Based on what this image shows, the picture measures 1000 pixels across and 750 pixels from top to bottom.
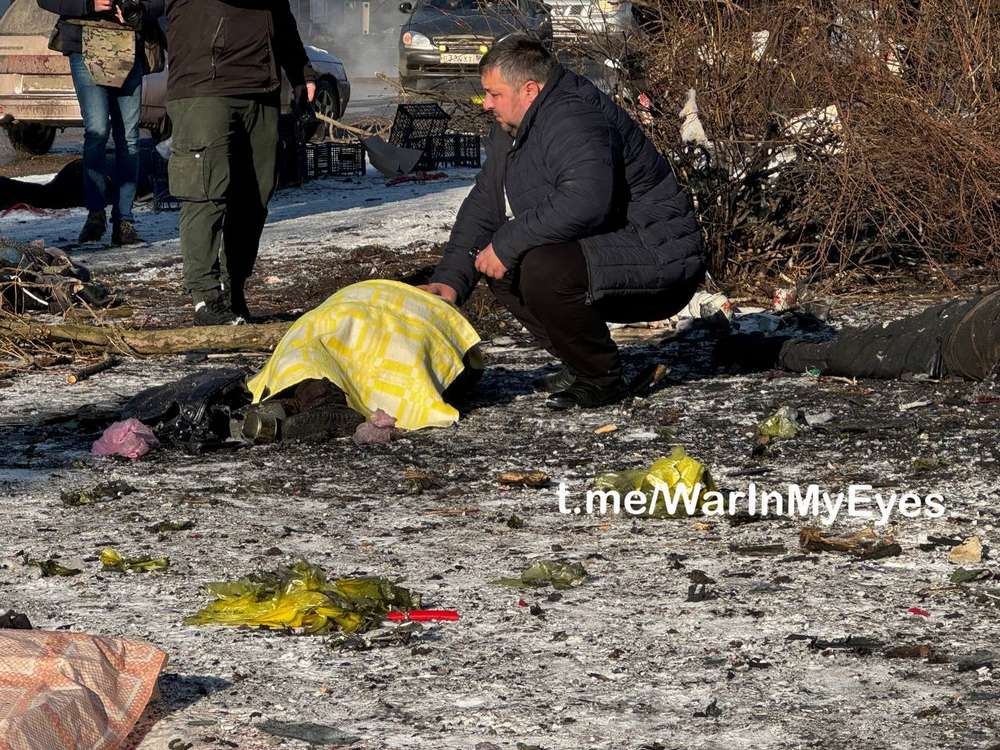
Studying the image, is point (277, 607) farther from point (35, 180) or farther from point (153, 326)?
point (35, 180)

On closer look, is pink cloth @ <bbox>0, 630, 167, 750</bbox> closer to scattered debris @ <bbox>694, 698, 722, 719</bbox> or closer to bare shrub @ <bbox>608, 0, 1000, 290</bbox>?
scattered debris @ <bbox>694, 698, 722, 719</bbox>

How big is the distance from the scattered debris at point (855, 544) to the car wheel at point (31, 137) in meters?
14.7

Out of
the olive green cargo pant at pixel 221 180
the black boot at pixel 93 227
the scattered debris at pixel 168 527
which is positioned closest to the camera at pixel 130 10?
the black boot at pixel 93 227

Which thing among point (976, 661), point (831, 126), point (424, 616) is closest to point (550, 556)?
point (424, 616)

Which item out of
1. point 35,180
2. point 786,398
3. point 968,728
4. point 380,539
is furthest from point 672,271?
point 35,180

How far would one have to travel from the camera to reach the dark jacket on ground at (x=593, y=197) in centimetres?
601

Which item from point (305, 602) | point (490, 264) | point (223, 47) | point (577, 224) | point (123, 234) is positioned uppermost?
point (223, 47)

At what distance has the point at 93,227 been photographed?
11.2m

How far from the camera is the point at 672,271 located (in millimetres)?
6195

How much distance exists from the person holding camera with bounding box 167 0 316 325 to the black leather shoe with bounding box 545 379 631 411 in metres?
2.24

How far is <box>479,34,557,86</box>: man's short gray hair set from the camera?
6098mm

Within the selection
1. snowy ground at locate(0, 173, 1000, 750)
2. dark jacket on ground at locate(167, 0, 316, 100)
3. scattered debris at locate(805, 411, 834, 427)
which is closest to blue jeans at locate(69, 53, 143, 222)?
dark jacket on ground at locate(167, 0, 316, 100)

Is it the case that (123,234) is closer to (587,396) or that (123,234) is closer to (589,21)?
(589,21)

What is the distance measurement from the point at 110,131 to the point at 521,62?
231 inches
